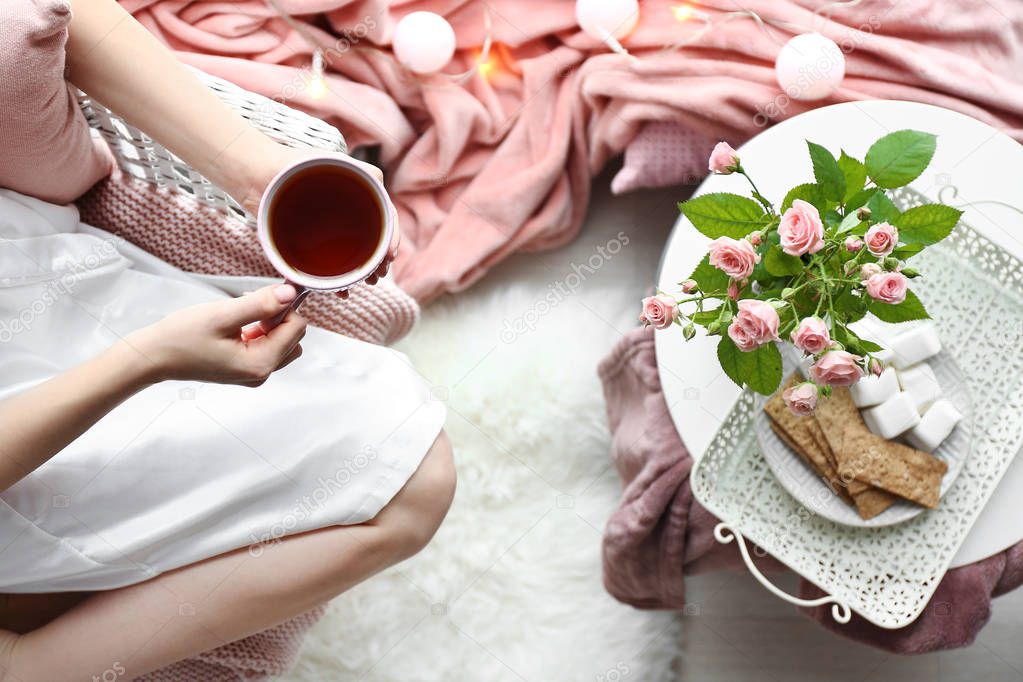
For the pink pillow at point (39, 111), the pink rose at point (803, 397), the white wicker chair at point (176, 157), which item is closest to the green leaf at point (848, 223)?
the pink rose at point (803, 397)

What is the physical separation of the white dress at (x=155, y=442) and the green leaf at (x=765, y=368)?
0.37m

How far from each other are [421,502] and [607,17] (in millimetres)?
711

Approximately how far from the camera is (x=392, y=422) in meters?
0.98

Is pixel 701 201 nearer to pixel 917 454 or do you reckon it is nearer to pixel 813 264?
pixel 813 264

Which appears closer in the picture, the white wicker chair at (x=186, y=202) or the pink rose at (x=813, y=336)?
the pink rose at (x=813, y=336)

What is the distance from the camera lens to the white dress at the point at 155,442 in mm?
900

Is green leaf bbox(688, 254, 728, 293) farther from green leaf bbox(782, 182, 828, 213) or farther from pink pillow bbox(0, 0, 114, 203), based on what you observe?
pink pillow bbox(0, 0, 114, 203)

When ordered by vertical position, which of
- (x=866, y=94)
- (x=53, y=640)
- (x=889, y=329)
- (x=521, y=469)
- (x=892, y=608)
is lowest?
(x=521, y=469)

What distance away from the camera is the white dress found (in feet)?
2.95

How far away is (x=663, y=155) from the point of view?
1271mm

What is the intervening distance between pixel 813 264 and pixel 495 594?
792 mm

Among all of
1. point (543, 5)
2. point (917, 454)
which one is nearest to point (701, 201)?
point (917, 454)

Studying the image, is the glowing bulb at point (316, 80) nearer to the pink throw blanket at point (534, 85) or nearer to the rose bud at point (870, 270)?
the pink throw blanket at point (534, 85)

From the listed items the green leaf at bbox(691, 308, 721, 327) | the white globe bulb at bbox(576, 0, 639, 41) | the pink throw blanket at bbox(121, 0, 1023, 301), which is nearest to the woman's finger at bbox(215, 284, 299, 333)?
the green leaf at bbox(691, 308, 721, 327)
